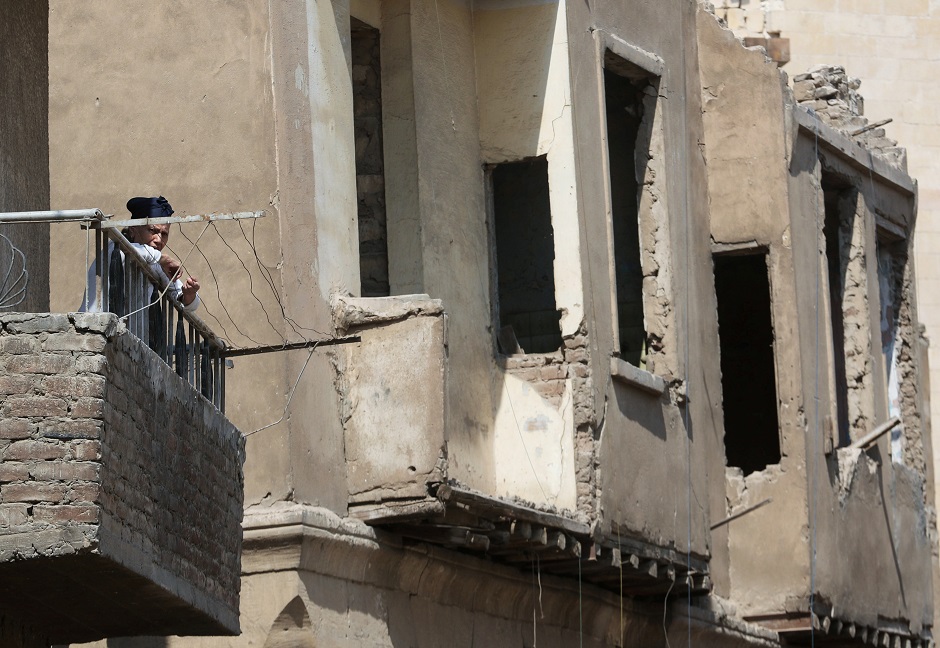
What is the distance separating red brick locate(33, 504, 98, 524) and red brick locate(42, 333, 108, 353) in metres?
0.64

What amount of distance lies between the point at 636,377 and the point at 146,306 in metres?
6.83

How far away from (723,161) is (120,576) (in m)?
10.3

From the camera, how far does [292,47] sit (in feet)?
45.5

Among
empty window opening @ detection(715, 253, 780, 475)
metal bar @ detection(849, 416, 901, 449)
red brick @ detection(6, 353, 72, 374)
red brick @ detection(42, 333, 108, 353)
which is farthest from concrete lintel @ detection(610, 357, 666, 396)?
red brick @ detection(6, 353, 72, 374)

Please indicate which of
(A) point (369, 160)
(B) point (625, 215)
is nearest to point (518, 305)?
(B) point (625, 215)

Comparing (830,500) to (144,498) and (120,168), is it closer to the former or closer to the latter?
(120,168)

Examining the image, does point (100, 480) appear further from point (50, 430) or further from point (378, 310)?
point (378, 310)

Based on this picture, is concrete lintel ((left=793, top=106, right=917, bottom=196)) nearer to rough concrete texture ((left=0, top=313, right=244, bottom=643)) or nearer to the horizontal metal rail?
the horizontal metal rail

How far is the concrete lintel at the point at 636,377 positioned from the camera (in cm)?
1602

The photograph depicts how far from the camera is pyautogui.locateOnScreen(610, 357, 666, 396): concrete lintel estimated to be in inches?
631

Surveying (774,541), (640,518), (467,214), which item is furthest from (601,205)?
(774,541)

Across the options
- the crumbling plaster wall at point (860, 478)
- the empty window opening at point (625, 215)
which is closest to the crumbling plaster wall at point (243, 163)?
the empty window opening at point (625, 215)

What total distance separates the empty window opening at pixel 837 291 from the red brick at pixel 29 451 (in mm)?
11683

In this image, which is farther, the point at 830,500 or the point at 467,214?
the point at 830,500
